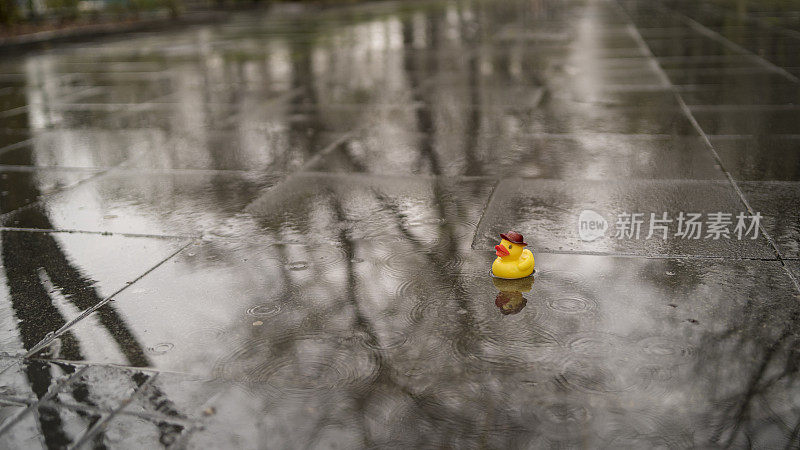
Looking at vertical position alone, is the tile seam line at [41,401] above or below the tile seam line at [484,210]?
below

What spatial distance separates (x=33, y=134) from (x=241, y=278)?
20.2 feet

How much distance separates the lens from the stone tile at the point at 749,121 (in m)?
7.47

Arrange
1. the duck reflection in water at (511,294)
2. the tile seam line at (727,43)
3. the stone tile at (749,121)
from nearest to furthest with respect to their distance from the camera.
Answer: the duck reflection in water at (511,294), the stone tile at (749,121), the tile seam line at (727,43)

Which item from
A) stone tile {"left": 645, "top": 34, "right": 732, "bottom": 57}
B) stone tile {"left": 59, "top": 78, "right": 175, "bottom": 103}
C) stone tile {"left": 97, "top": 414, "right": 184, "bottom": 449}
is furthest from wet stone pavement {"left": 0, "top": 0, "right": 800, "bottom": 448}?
stone tile {"left": 645, "top": 34, "right": 732, "bottom": 57}

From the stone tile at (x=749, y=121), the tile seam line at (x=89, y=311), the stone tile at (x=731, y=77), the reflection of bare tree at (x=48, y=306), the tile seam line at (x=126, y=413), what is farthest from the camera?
the stone tile at (x=731, y=77)

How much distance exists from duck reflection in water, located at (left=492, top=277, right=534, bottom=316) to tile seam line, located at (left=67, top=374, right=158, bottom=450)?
190 cm

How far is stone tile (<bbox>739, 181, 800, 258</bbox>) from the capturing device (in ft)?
15.3

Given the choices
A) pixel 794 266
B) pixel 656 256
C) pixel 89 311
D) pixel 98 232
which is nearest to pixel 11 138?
pixel 98 232

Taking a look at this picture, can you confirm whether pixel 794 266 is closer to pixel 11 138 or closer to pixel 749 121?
pixel 749 121

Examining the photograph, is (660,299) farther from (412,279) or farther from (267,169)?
(267,169)

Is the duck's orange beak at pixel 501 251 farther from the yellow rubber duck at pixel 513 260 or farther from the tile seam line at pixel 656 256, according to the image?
the tile seam line at pixel 656 256

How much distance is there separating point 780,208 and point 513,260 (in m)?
2.41

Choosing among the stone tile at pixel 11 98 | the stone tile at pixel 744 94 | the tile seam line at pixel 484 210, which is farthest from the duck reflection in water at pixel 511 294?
the stone tile at pixel 11 98

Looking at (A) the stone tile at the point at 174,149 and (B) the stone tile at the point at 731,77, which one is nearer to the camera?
(A) the stone tile at the point at 174,149
